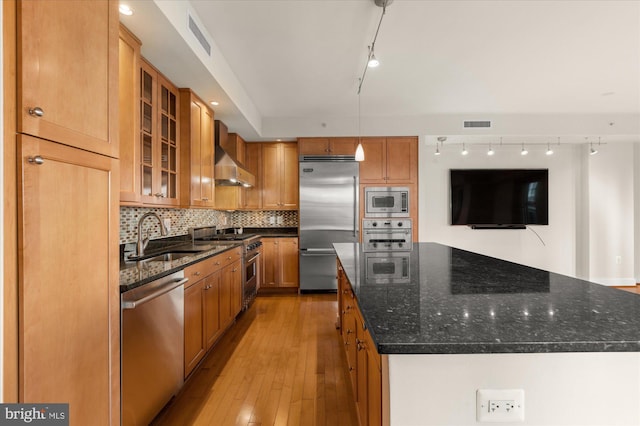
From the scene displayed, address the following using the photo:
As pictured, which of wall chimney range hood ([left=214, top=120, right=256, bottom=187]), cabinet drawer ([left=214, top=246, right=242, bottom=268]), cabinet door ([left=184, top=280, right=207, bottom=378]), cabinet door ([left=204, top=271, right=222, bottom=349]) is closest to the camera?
cabinet door ([left=184, top=280, right=207, bottom=378])

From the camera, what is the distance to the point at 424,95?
3803 mm

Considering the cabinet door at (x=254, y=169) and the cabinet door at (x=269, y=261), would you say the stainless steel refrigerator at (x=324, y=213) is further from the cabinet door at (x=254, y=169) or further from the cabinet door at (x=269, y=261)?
the cabinet door at (x=254, y=169)

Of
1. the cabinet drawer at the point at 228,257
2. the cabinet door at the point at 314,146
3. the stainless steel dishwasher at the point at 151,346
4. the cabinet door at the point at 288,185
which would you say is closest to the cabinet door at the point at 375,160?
the cabinet door at the point at 314,146

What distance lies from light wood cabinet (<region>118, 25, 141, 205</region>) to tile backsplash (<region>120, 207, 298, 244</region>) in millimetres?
511

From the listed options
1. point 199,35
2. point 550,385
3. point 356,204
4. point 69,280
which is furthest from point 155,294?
point 356,204

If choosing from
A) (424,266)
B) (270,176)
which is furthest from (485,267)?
(270,176)

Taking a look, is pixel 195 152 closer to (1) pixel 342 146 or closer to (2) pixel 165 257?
(2) pixel 165 257

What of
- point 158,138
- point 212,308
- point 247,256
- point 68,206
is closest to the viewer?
point 68,206

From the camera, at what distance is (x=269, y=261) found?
476 cm

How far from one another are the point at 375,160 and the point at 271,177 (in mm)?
1698

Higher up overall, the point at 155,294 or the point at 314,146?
the point at 314,146

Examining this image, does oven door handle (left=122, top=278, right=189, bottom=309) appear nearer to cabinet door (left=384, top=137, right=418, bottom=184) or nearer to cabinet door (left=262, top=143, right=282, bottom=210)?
cabinet door (left=262, top=143, right=282, bottom=210)

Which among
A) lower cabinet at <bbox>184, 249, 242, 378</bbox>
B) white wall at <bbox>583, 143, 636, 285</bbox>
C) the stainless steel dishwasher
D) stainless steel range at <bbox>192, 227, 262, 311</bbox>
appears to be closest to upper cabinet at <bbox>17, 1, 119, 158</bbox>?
the stainless steel dishwasher

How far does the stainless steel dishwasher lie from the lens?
1.46 meters
